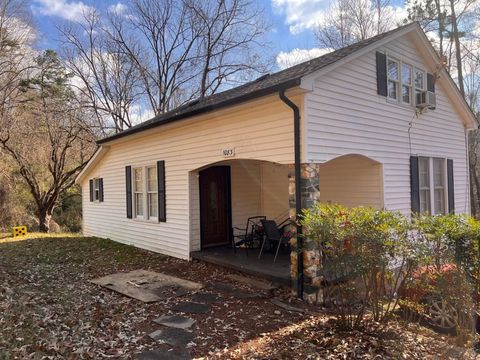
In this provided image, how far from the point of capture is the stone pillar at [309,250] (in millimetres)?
5602

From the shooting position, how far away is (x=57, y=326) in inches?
177

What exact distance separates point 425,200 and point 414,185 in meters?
0.90

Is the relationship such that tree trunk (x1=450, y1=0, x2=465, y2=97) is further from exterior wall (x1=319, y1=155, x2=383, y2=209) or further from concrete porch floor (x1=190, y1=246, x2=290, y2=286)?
concrete porch floor (x1=190, y1=246, x2=290, y2=286)

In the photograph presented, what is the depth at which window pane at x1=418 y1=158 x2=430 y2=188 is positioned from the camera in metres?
8.73

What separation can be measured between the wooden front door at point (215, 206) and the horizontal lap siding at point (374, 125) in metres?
3.83

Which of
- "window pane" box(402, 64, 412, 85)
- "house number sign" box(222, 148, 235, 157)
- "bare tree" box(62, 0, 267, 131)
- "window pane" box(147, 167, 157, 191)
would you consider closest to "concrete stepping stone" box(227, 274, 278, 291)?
"house number sign" box(222, 148, 235, 157)

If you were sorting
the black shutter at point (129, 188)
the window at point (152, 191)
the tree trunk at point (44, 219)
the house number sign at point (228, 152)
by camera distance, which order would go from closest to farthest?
1. the house number sign at point (228, 152)
2. the window at point (152, 191)
3. the black shutter at point (129, 188)
4. the tree trunk at point (44, 219)

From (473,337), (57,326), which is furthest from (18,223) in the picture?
(473,337)

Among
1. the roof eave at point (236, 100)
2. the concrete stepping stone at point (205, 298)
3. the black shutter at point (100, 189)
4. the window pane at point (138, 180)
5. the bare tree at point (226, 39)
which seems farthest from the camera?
the bare tree at point (226, 39)

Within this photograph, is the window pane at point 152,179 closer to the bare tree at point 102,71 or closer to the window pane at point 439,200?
the window pane at point 439,200

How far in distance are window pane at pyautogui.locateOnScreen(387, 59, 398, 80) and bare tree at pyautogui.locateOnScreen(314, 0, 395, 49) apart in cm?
1278

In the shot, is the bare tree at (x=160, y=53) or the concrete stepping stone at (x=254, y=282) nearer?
the concrete stepping stone at (x=254, y=282)

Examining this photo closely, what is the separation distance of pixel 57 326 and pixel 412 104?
8.23 metres

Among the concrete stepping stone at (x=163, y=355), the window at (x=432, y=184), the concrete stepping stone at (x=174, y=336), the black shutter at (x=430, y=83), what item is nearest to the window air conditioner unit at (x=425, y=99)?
the black shutter at (x=430, y=83)
